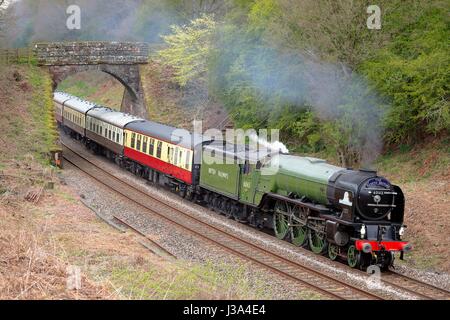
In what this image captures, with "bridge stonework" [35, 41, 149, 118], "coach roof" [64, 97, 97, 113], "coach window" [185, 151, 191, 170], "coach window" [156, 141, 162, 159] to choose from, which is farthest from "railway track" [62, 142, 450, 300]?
"bridge stonework" [35, 41, 149, 118]

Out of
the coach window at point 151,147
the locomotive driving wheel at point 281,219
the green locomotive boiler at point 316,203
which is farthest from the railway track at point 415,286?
the coach window at point 151,147

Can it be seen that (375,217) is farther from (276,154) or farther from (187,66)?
(187,66)

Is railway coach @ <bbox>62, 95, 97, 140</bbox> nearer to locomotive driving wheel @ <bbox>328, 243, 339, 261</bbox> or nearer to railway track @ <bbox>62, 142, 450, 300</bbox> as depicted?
railway track @ <bbox>62, 142, 450, 300</bbox>

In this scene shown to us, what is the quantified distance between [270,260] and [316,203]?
235 centimetres

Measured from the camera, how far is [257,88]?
3384 centimetres

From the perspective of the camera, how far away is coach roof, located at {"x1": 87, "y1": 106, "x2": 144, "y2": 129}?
35.0m

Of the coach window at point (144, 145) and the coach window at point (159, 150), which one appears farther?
the coach window at point (144, 145)

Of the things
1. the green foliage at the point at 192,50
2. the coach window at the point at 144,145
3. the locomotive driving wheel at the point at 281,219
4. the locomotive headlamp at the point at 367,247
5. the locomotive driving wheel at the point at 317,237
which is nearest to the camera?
the locomotive headlamp at the point at 367,247

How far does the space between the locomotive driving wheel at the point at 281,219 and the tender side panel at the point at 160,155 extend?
643 cm

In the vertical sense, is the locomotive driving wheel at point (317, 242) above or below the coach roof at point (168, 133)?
below

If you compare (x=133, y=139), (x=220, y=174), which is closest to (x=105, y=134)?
(x=133, y=139)

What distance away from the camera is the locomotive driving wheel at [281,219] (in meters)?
20.3
